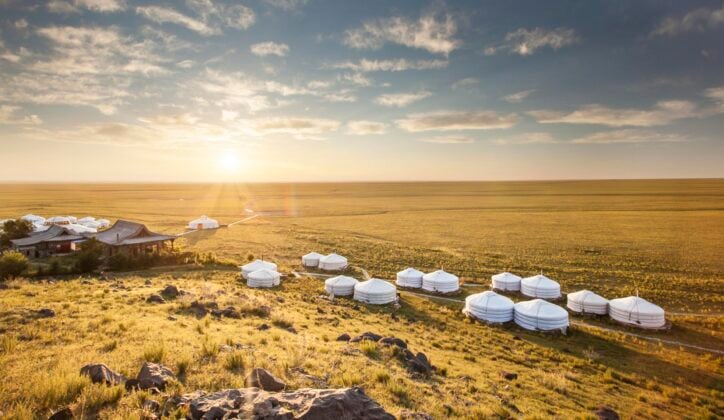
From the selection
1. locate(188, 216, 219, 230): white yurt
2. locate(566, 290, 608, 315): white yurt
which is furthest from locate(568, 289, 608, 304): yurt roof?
locate(188, 216, 219, 230): white yurt

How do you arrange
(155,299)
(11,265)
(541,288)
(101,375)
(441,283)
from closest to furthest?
(101,375)
(155,299)
(11,265)
(541,288)
(441,283)

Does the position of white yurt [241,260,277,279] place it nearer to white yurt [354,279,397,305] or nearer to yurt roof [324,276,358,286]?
yurt roof [324,276,358,286]

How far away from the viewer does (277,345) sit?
14.0 m

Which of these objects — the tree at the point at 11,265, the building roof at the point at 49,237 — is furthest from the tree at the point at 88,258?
the building roof at the point at 49,237

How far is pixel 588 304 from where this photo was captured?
27641 mm

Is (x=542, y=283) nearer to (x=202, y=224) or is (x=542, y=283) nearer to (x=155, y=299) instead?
(x=155, y=299)

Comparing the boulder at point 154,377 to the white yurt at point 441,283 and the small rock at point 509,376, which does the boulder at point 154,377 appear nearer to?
the small rock at point 509,376

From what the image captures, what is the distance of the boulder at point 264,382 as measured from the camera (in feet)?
28.2

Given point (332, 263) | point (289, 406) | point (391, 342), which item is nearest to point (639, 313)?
point (391, 342)

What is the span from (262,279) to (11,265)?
772 inches

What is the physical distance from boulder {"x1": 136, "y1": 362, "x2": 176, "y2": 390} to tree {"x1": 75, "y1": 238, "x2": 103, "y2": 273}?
30.8 m

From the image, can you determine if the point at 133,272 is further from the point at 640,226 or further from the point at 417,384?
the point at 640,226

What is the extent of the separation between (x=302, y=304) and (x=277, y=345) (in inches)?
534

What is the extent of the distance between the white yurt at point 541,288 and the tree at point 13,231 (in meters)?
58.4
